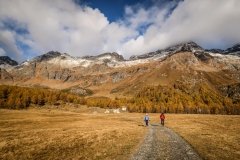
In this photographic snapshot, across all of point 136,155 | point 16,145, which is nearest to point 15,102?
point 16,145

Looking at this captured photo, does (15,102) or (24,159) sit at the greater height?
(15,102)

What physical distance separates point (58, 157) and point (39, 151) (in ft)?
15.1

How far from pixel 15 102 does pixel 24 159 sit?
175m

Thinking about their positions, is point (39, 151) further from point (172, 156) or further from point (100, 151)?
point (172, 156)

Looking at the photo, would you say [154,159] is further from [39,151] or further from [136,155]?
[39,151]

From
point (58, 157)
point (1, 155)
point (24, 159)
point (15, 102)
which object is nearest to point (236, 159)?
point (58, 157)

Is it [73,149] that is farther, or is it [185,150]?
[73,149]

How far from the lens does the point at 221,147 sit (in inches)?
1243

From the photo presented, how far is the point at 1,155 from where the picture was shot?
2770 cm

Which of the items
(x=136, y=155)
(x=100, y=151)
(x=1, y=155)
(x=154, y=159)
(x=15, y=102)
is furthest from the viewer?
(x=15, y=102)

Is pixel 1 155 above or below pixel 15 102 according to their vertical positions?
below

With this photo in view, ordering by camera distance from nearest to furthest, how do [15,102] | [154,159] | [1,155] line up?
[154,159]
[1,155]
[15,102]

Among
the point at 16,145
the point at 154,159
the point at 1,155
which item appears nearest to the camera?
the point at 154,159

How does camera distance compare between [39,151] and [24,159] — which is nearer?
[24,159]
